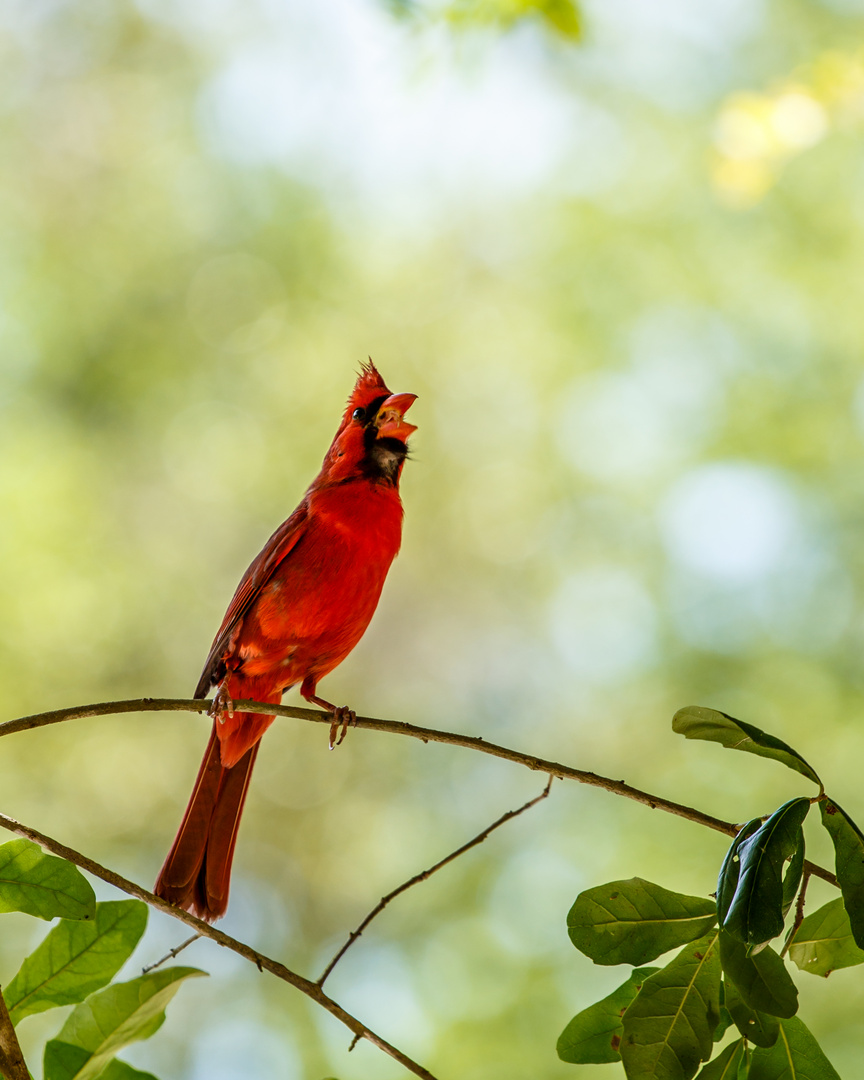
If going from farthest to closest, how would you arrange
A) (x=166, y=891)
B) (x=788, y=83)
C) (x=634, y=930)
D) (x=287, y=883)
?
1. (x=287, y=883)
2. (x=788, y=83)
3. (x=166, y=891)
4. (x=634, y=930)

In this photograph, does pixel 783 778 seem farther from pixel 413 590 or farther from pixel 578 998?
pixel 413 590

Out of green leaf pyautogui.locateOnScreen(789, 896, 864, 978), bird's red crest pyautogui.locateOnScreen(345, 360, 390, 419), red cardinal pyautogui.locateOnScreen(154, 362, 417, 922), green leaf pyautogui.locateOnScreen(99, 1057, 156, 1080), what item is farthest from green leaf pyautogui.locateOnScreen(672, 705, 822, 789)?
bird's red crest pyautogui.locateOnScreen(345, 360, 390, 419)

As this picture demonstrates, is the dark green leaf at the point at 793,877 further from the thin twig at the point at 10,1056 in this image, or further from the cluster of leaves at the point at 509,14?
the cluster of leaves at the point at 509,14

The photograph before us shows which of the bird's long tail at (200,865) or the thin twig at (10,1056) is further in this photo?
the bird's long tail at (200,865)

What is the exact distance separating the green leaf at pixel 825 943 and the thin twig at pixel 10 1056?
0.77 m

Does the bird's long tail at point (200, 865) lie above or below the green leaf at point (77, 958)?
above

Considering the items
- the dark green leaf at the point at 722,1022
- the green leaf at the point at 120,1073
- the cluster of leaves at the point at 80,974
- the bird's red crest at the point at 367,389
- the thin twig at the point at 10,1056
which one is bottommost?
the thin twig at the point at 10,1056

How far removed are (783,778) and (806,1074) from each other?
4623mm

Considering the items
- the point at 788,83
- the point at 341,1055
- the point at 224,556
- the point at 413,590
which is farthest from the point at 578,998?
the point at 788,83

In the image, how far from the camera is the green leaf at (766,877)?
3.13 ft

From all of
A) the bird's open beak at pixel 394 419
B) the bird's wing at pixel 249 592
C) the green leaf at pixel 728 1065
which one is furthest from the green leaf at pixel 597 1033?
the bird's open beak at pixel 394 419

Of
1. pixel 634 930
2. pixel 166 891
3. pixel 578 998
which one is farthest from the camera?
pixel 578 998

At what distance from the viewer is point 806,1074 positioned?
1.05 meters

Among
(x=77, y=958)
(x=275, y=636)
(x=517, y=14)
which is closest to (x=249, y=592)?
(x=275, y=636)
